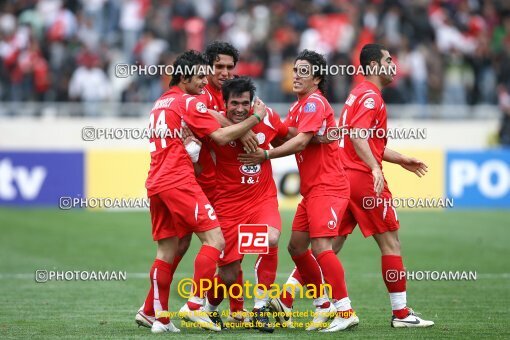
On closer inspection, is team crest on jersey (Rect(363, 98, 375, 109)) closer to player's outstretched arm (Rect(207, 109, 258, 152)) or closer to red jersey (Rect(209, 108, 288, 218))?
red jersey (Rect(209, 108, 288, 218))

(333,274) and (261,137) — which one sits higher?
(261,137)

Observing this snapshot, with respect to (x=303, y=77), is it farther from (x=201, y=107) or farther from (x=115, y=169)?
(x=115, y=169)

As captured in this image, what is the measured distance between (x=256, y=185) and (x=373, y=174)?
1141 mm

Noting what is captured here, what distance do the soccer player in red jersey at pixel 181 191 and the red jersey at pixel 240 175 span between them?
0.35 metres

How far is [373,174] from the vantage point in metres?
9.45

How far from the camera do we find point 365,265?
15.0 m

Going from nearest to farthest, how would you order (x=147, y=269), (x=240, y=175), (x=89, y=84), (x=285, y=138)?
(x=240, y=175) → (x=285, y=138) → (x=147, y=269) → (x=89, y=84)

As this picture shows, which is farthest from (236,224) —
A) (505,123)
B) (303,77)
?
A: (505,123)

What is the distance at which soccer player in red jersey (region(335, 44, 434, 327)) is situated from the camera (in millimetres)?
9641

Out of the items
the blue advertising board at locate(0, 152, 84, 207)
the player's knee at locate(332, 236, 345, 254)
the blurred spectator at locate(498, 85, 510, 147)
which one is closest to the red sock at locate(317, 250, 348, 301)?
the player's knee at locate(332, 236, 345, 254)

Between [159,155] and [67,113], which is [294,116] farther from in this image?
[67,113]

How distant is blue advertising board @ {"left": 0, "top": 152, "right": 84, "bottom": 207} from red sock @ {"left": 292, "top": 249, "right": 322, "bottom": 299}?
13457 millimetres

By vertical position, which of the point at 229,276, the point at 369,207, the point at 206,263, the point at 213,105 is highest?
the point at 213,105

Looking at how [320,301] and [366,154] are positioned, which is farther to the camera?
[320,301]
